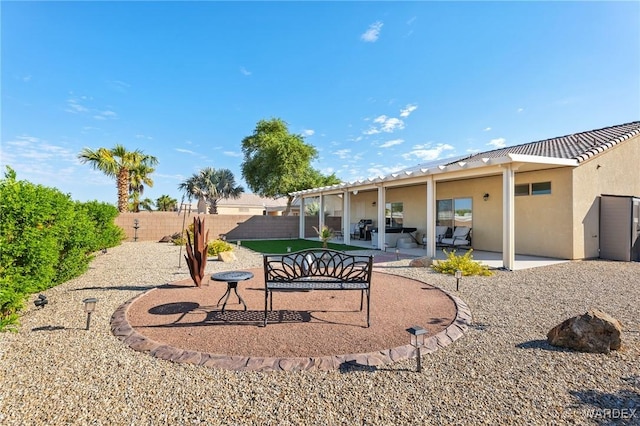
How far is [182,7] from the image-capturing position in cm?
868

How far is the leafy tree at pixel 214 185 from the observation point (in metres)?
29.0

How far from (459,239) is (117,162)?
18.7m

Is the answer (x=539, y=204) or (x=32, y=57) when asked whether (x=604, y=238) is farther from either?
(x=32, y=57)

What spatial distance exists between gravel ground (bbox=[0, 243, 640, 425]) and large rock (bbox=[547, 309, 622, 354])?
0.10m

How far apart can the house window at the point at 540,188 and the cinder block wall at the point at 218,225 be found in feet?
42.3

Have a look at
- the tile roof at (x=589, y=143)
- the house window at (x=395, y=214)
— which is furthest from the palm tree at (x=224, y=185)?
the tile roof at (x=589, y=143)

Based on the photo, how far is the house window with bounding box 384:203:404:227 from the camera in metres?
16.2

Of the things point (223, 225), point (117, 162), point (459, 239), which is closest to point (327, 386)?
point (459, 239)

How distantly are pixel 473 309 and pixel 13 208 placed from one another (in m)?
6.83

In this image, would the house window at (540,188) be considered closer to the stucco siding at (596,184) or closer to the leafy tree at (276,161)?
the stucco siding at (596,184)

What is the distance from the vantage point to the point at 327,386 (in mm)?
2535

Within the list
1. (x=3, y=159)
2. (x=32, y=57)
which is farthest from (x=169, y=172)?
(x=3, y=159)

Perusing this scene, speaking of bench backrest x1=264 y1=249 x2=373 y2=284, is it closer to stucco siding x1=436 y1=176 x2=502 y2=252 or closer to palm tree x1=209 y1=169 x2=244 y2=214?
stucco siding x1=436 y1=176 x2=502 y2=252

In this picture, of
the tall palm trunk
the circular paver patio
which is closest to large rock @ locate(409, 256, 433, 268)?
the circular paver patio
